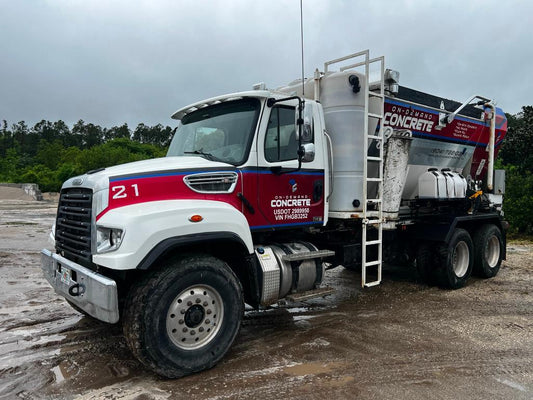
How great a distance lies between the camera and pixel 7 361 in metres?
4.09

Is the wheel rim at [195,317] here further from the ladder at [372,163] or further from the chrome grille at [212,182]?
the ladder at [372,163]

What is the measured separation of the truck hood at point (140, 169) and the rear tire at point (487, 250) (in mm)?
5745

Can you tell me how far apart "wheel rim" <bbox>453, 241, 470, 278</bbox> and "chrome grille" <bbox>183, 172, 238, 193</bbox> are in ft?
16.3

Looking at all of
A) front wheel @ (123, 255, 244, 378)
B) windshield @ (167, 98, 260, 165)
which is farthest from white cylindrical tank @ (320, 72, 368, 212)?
front wheel @ (123, 255, 244, 378)

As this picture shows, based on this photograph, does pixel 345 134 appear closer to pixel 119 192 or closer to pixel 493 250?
pixel 119 192

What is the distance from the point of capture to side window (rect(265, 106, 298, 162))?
4680 mm

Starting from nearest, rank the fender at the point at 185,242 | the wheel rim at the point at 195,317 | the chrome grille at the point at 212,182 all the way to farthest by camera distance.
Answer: the fender at the point at 185,242 → the wheel rim at the point at 195,317 → the chrome grille at the point at 212,182

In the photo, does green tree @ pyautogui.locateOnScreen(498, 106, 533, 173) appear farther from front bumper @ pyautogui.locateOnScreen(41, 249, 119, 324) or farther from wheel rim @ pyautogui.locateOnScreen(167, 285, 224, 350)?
front bumper @ pyautogui.locateOnScreen(41, 249, 119, 324)

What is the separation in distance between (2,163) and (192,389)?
75787 millimetres

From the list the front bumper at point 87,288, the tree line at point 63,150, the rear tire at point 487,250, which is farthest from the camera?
the tree line at point 63,150

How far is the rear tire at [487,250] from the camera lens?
7.80 m

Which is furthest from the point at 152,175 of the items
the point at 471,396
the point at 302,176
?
the point at 471,396

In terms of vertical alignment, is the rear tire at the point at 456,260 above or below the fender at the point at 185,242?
below

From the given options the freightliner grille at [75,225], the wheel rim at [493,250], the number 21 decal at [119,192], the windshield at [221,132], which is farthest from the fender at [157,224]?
the wheel rim at [493,250]
